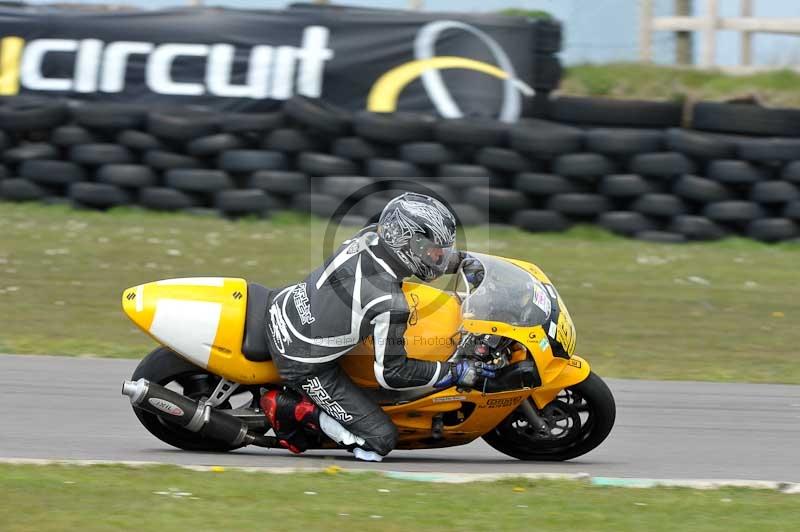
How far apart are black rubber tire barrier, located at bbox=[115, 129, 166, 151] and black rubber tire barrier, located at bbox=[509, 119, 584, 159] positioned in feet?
13.1

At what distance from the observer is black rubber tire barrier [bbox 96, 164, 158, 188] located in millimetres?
13398

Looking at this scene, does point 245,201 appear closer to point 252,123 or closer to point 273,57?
point 252,123

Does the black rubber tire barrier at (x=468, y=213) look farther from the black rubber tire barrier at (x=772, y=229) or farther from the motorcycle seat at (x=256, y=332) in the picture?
the motorcycle seat at (x=256, y=332)

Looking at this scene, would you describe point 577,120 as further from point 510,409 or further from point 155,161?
point 510,409

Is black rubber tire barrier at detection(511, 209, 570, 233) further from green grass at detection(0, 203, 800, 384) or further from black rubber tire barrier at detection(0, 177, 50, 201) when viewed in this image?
black rubber tire barrier at detection(0, 177, 50, 201)

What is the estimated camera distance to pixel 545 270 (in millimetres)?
11602

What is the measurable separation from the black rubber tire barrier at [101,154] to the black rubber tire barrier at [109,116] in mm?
218

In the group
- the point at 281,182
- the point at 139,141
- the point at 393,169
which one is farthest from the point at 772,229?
the point at 139,141

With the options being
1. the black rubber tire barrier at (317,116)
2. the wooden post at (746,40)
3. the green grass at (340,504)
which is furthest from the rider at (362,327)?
the wooden post at (746,40)

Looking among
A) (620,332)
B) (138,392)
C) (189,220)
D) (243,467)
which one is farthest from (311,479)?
(189,220)

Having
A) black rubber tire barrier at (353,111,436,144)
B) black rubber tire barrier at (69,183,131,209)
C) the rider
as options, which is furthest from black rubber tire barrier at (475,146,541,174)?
the rider

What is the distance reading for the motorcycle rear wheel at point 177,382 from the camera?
590 centimetres

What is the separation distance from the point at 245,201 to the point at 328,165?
3.67ft

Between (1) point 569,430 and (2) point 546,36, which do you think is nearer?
(1) point 569,430
